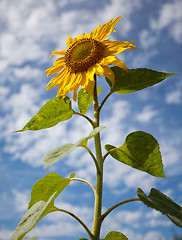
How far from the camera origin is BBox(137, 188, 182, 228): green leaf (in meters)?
1.01

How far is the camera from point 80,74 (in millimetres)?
1305

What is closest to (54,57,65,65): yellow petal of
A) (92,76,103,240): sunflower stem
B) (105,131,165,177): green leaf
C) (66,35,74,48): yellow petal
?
(66,35,74,48): yellow petal

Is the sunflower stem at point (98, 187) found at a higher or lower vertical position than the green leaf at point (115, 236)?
higher

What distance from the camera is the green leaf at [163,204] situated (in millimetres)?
1010

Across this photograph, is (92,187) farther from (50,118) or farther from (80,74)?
(80,74)

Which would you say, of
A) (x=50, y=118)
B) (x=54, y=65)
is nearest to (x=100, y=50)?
(x=54, y=65)

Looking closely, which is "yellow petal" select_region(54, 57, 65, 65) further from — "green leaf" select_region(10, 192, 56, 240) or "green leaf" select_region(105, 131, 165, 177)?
"green leaf" select_region(10, 192, 56, 240)

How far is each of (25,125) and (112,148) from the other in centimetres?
43

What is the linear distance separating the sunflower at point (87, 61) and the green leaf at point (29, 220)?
0.52m

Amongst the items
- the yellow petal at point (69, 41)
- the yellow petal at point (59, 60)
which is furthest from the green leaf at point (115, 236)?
the yellow petal at point (69, 41)

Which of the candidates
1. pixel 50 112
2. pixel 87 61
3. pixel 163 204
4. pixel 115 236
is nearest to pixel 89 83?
pixel 87 61

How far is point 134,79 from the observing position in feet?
4.18

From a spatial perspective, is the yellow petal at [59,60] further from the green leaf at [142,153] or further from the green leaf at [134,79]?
the green leaf at [142,153]

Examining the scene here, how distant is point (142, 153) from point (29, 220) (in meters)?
0.57
